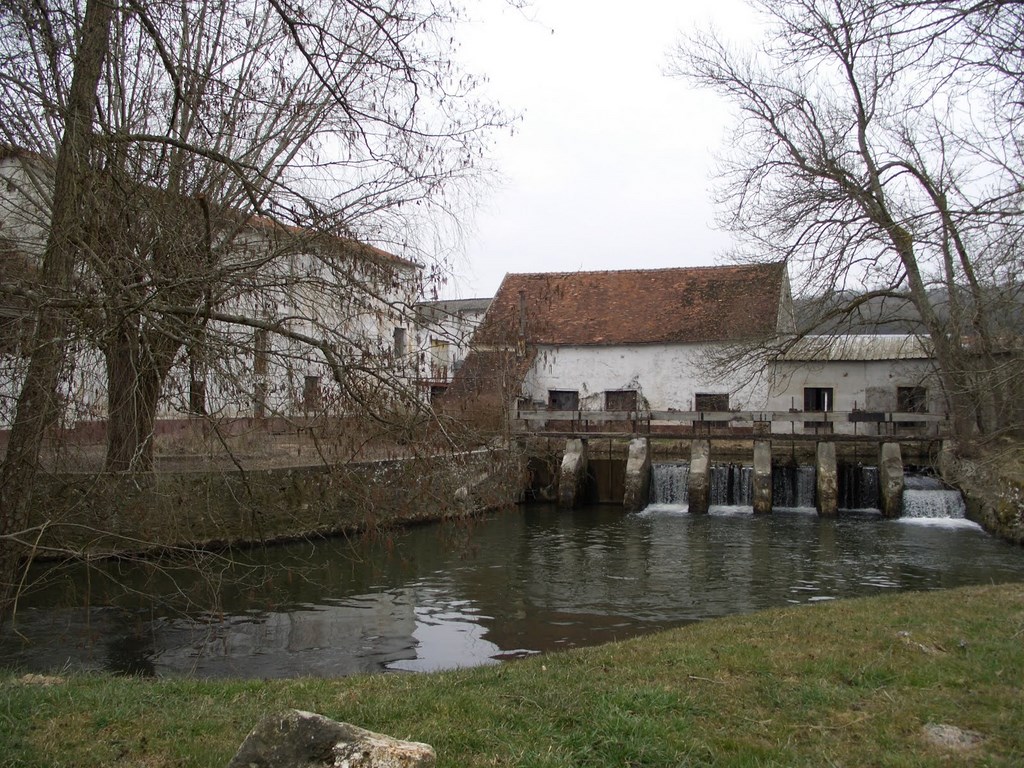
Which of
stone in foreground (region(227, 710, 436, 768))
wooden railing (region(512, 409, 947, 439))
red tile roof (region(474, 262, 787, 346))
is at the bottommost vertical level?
stone in foreground (region(227, 710, 436, 768))

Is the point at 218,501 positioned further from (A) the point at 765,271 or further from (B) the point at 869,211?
(B) the point at 869,211

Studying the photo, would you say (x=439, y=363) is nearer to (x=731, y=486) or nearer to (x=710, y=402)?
(x=731, y=486)

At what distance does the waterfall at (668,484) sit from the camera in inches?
923

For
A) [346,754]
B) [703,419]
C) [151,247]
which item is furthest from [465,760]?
[703,419]

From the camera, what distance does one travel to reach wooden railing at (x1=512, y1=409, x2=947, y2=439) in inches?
898

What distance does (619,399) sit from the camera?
98.0 ft

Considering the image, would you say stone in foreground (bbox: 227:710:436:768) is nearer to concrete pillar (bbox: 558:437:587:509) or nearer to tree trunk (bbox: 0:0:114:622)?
tree trunk (bbox: 0:0:114:622)

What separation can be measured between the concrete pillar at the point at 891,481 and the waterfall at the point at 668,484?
192 inches

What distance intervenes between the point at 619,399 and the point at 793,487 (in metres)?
8.11

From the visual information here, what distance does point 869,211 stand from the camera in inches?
746

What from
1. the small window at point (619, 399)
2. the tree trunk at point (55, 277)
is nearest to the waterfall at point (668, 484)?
the small window at point (619, 399)

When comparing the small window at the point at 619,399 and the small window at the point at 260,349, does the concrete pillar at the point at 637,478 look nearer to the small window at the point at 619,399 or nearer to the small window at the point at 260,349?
the small window at the point at 619,399

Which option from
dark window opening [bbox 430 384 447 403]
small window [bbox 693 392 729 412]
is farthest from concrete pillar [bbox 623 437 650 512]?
dark window opening [bbox 430 384 447 403]

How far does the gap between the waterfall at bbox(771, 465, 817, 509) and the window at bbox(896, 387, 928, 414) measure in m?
5.34
